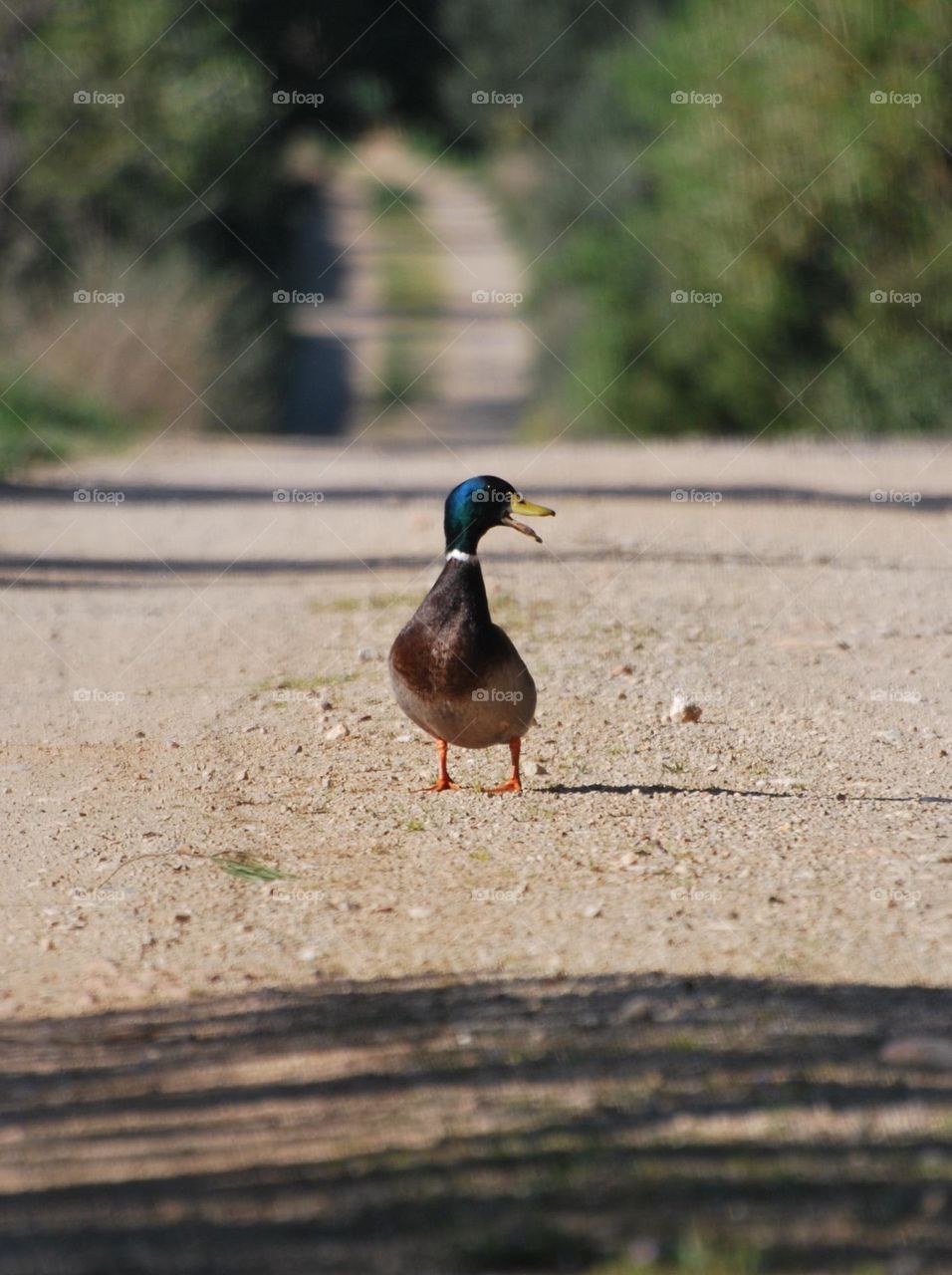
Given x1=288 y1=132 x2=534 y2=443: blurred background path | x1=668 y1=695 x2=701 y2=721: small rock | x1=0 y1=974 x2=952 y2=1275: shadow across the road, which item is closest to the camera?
x1=0 y1=974 x2=952 y2=1275: shadow across the road

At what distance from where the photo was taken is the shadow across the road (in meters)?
2.91

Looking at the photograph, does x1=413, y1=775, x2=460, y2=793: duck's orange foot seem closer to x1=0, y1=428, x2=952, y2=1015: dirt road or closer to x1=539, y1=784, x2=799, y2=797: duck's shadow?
x1=0, y1=428, x2=952, y2=1015: dirt road

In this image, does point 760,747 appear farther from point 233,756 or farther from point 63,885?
point 63,885

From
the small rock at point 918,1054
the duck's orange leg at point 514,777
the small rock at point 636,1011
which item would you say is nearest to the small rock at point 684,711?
the duck's orange leg at point 514,777

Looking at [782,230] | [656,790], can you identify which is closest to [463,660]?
[656,790]

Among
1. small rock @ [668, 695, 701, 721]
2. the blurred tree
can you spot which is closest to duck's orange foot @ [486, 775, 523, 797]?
small rock @ [668, 695, 701, 721]

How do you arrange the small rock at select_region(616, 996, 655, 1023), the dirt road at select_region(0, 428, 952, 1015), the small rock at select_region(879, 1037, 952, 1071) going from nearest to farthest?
the small rock at select_region(879, 1037, 952, 1071) → the small rock at select_region(616, 996, 655, 1023) → the dirt road at select_region(0, 428, 952, 1015)

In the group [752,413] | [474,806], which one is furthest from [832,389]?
[474,806]

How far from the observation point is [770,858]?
512cm

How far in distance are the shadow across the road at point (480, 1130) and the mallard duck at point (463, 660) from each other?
153 centimetres

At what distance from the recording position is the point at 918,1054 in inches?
142

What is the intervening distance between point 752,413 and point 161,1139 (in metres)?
18.3

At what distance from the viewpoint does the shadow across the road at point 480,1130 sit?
291 centimetres

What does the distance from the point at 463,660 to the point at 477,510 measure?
536 mm
